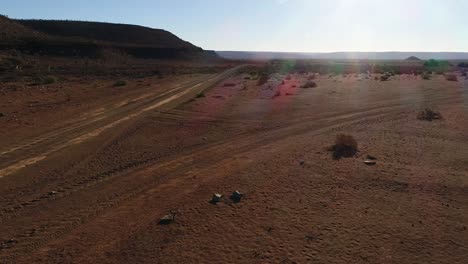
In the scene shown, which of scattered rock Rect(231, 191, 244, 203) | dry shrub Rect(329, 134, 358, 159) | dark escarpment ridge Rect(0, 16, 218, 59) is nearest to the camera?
scattered rock Rect(231, 191, 244, 203)

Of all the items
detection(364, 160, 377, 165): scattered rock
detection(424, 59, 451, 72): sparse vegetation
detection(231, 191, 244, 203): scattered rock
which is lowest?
detection(424, 59, 451, 72): sparse vegetation

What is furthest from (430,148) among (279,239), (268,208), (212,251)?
(212,251)

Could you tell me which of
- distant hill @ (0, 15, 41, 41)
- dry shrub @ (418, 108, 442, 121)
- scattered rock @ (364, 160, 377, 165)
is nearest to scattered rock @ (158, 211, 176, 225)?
scattered rock @ (364, 160, 377, 165)

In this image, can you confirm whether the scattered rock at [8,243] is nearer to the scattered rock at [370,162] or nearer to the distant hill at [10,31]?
the scattered rock at [370,162]

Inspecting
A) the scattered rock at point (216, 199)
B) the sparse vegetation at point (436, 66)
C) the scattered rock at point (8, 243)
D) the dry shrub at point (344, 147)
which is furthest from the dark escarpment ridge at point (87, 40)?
the scattered rock at point (8, 243)

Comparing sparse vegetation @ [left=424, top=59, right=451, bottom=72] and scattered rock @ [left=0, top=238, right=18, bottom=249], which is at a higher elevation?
scattered rock @ [left=0, top=238, right=18, bottom=249]

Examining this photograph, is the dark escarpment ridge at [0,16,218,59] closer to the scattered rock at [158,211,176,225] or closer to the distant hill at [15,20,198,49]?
the distant hill at [15,20,198,49]
